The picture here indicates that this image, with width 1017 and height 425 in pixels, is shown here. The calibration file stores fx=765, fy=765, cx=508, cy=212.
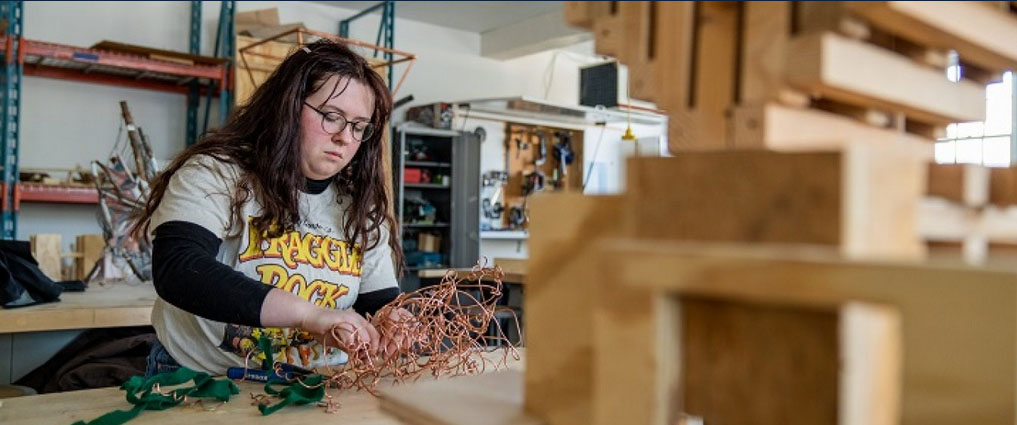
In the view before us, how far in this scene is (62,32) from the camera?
206 inches

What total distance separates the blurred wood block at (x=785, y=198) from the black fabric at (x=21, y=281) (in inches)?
101

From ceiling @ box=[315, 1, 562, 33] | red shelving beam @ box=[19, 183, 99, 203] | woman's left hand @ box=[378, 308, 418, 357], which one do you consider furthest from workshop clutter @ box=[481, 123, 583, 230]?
woman's left hand @ box=[378, 308, 418, 357]

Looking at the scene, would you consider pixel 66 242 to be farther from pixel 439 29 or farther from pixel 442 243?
pixel 439 29

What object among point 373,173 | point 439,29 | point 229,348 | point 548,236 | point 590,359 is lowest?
point 229,348

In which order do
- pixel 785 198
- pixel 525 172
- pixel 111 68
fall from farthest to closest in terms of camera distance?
1. pixel 525 172
2. pixel 111 68
3. pixel 785 198

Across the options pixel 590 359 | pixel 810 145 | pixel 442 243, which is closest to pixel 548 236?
pixel 590 359

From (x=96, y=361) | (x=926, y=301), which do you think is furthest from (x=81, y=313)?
(x=926, y=301)

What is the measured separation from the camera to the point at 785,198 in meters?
0.56

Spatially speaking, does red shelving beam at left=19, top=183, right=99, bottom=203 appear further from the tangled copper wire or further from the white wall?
the tangled copper wire

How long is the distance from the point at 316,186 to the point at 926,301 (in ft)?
4.88

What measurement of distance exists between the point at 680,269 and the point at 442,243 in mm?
6211

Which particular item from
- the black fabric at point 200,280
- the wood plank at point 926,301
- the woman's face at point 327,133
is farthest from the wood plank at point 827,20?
the woman's face at point 327,133

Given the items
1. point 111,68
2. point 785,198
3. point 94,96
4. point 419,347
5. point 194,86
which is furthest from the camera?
point 194,86

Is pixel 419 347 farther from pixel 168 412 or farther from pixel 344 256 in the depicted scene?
pixel 168 412
